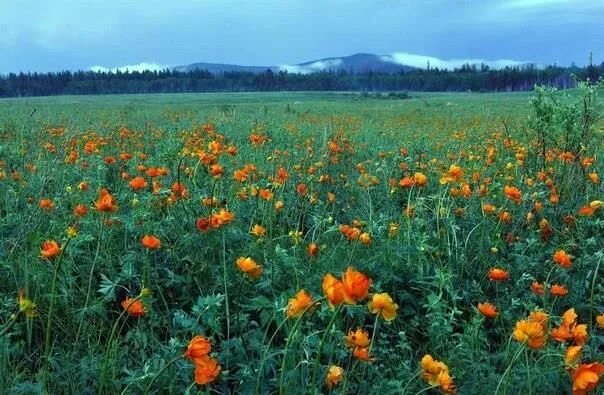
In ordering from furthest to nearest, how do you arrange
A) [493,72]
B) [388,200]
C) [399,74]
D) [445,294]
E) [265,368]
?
[399,74], [493,72], [388,200], [445,294], [265,368]

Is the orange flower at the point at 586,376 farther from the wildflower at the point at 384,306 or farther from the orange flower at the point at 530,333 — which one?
the wildflower at the point at 384,306

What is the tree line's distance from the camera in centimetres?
9119

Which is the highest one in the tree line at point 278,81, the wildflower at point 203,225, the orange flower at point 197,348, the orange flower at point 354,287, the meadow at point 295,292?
the tree line at point 278,81

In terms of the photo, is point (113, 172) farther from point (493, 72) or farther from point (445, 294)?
point (493, 72)

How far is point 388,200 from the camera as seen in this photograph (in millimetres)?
4141

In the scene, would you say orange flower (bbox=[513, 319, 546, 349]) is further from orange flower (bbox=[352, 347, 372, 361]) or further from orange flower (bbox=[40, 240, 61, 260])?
orange flower (bbox=[40, 240, 61, 260])

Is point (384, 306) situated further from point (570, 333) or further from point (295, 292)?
point (295, 292)

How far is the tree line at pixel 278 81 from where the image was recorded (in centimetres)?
9119

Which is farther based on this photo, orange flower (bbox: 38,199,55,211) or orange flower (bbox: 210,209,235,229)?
orange flower (bbox: 38,199,55,211)

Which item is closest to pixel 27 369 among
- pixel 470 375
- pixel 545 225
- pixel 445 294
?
pixel 470 375

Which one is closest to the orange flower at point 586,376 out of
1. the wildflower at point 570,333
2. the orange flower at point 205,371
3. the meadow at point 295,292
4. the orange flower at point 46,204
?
the meadow at point 295,292

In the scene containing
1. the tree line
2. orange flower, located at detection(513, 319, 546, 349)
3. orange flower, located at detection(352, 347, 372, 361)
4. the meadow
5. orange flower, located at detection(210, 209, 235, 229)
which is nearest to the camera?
orange flower, located at detection(513, 319, 546, 349)

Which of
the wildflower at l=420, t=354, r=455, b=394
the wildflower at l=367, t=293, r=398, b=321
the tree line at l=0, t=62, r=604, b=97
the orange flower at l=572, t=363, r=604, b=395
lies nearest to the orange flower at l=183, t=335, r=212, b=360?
the wildflower at l=367, t=293, r=398, b=321

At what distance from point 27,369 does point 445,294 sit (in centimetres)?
161
